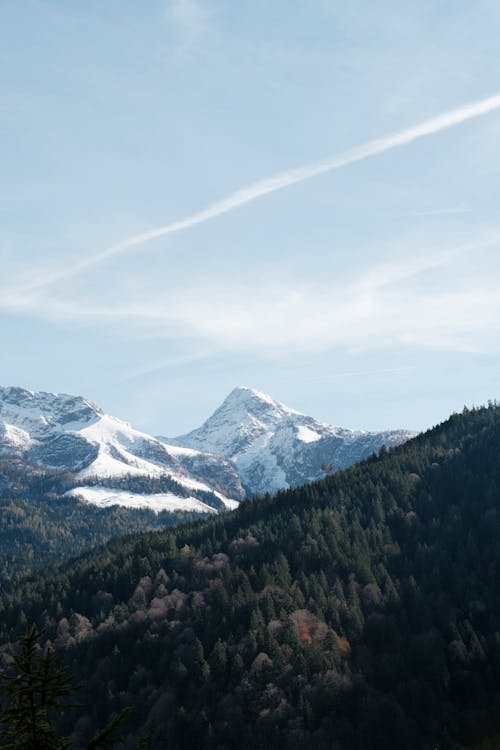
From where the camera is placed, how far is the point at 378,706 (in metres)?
194

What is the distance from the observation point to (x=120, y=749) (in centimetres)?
18538

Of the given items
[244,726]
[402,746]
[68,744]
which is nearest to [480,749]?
[402,746]

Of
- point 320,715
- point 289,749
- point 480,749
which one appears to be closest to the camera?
point 480,749

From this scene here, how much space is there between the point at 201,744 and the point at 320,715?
3156 cm

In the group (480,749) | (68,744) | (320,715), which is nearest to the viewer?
(68,744)

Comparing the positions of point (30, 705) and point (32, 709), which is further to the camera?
point (30, 705)

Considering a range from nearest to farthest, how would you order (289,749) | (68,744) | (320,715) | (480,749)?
(68,744), (480,749), (289,749), (320,715)

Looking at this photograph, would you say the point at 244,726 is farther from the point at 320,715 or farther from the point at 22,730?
the point at 22,730

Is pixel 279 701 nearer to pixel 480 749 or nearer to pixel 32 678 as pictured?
pixel 480 749

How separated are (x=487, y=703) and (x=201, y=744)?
7324 cm

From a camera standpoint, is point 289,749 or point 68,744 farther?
point 289,749

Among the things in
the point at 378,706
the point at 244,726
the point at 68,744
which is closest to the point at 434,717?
the point at 378,706

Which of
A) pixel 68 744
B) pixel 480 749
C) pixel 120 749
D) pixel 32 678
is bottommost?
pixel 480 749

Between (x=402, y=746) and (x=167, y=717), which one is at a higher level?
(x=167, y=717)
